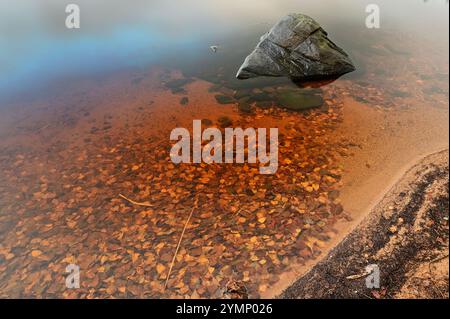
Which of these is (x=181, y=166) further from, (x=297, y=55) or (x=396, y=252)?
(x=297, y=55)

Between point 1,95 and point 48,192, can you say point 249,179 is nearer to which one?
point 48,192

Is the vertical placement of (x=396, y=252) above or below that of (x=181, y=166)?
below

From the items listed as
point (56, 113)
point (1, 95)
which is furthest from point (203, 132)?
point (1, 95)

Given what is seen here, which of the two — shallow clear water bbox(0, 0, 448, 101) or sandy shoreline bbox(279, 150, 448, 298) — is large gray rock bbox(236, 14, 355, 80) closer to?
shallow clear water bbox(0, 0, 448, 101)

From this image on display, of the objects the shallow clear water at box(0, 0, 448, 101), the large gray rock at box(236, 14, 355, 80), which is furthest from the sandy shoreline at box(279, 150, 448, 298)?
the shallow clear water at box(0, 0, 448, 101)

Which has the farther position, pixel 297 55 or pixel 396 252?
pixel 297 55

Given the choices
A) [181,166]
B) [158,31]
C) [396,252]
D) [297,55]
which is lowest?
[396,252]

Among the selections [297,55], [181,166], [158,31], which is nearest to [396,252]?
[181,166]

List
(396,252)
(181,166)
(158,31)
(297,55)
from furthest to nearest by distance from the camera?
(158,31) < (297,55) < (181,166) < (396,252)

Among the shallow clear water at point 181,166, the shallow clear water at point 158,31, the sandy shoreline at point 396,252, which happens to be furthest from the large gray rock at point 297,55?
the sandy shoreline at point 396,252
